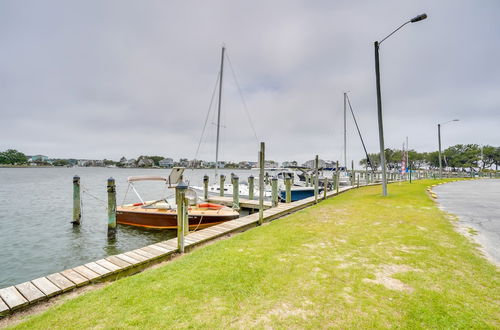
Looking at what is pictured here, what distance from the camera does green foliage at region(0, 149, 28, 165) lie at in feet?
448

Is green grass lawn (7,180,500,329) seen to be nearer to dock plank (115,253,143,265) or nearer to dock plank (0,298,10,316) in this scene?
dock plank (0,298,10,316)

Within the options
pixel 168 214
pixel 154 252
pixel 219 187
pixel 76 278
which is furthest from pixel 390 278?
pixel 219 187

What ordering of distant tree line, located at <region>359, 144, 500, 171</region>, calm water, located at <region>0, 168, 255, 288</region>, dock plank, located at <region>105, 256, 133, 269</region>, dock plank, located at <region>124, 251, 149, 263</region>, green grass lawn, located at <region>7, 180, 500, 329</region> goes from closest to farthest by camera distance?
1. green grass lawn, located at <region>7, 180, 500, 329</region>
2. dock plank, located at <region>105, 256, 133, 269</region>
3. dock plank, located at <region>124, 251, 149, 263</region>
4. calm water, located at <region>0, 168, 255, 288</region>
5. distant tree line, located at <region>359, 144, 500, 171</region>

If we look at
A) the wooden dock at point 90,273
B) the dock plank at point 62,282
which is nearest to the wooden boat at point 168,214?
the wooden dock at point 90,273

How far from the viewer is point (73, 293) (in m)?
3.97

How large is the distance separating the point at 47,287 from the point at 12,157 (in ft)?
623

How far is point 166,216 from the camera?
38.7 feet

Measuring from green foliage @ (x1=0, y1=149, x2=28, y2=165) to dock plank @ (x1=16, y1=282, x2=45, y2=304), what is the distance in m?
189

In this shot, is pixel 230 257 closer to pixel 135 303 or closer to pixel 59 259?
pixel 135 303

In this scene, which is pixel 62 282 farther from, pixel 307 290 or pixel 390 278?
pixel 390 278

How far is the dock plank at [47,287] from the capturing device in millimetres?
3801

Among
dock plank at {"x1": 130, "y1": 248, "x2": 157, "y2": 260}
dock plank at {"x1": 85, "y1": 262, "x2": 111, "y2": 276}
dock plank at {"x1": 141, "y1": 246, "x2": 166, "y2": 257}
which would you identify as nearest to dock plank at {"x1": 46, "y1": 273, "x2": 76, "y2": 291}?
dock plank at {"x1": 85, "y1": 262, "x2": 111, "y2": 276}

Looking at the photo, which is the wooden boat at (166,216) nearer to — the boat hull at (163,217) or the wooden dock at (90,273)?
the boat hull at (163,217)

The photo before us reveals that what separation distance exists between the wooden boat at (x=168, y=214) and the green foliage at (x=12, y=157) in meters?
181
